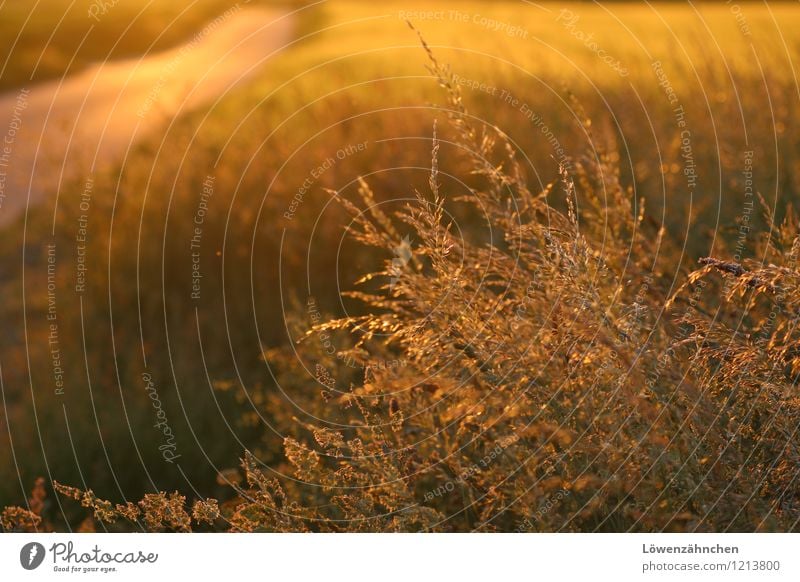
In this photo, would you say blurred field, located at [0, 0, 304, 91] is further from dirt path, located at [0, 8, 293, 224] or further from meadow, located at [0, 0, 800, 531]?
meadow, located at [0, 0, 800, 531]

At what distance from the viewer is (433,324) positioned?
7.06ft

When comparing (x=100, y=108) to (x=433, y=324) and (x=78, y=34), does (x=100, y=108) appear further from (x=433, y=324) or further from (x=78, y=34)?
(x=433, y=324)

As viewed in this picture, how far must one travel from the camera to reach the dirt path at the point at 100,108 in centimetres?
508

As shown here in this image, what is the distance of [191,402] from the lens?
3.61m

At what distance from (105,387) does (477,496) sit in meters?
2.24

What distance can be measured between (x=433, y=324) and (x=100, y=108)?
6904mm

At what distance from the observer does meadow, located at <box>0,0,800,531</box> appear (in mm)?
1838

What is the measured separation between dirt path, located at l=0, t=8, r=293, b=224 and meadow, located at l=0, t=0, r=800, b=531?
286 mm

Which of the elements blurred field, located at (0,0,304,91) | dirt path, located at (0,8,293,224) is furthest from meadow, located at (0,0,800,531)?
blurred field, located at (0,0,304,91)

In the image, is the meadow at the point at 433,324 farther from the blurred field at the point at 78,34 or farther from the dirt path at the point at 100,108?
the blurred field at the point at 78,34

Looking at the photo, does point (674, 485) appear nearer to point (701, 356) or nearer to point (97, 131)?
point (701, 356)

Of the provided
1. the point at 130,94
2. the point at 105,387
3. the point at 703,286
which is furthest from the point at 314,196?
the point at 130,94

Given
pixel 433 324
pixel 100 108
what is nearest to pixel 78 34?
pixel 100 108

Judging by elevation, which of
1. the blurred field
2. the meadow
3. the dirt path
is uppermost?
the blurred field
